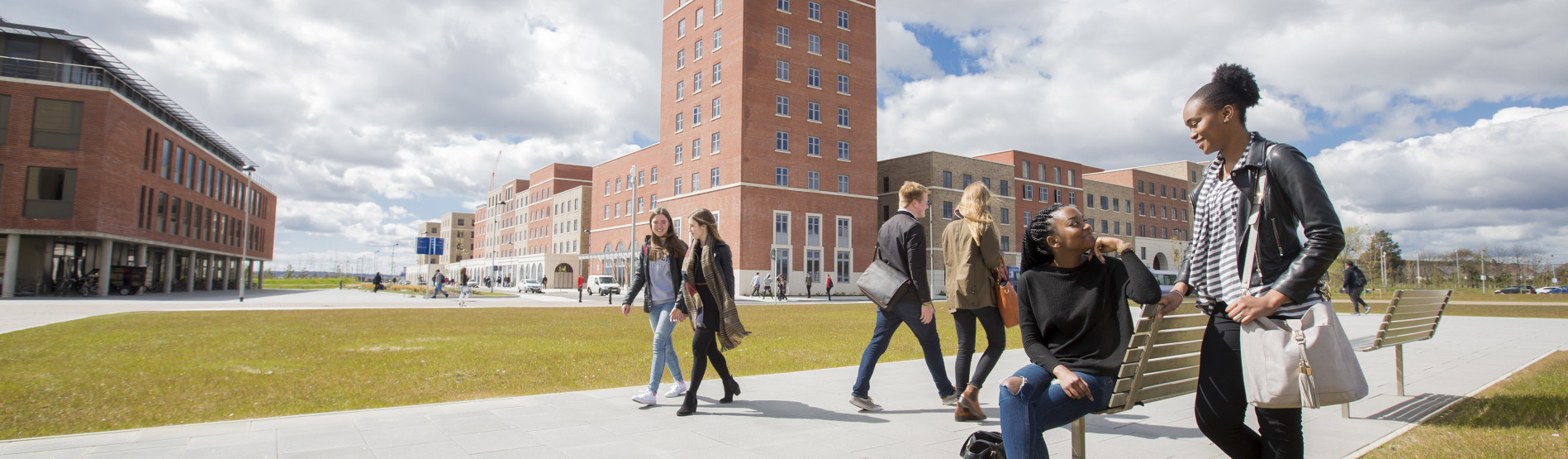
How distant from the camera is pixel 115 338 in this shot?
39.4ft

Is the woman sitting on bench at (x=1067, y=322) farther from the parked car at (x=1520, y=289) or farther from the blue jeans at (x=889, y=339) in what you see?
the parked car at (x=1520, y=289)

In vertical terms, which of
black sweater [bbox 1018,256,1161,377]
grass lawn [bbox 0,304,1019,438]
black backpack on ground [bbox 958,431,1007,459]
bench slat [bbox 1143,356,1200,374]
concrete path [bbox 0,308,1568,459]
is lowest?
grass lawn [bbox 0,304,1019,438]

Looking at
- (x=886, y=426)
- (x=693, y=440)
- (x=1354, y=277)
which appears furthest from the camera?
(x=1354, y=277)

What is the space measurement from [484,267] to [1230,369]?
107 meters

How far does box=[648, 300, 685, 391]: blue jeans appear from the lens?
5.91 metres

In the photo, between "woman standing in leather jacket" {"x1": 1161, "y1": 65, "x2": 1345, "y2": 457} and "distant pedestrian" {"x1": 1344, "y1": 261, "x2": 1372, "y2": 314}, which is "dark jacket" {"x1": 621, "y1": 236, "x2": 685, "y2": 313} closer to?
"woman standing in leather jacket" {"x1": 1161, "y1": 65, "x2": 1345, "y2": 457}

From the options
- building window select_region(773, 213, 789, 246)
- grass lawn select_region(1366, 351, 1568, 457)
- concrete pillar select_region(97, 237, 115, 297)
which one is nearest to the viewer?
grass lawn select_region(1366, 351, 1568, 457)

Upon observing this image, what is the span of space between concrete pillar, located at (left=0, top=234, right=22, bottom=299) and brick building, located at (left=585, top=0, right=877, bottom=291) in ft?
94.7

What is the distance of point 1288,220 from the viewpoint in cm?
246

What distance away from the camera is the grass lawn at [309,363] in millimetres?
5957

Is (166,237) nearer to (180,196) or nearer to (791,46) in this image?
(180,196)

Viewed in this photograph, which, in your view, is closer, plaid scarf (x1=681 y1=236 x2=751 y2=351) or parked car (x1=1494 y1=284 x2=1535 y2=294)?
plaid scarf (x1=681 y1=236 x2=751 y2=351)

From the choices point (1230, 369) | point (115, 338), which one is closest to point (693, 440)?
point (1230, 369)

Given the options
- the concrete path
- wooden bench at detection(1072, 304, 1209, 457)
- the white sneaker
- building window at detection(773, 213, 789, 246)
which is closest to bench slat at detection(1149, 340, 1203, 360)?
wooden bench at detection(1072, 304, 1209, 457)
